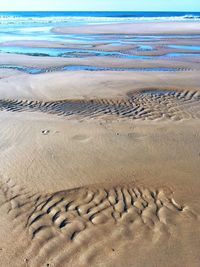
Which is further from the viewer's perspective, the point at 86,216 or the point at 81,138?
the point at 81,138

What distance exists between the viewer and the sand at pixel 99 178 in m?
4.16

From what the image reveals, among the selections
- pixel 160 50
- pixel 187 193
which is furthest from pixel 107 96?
pixel 160 50

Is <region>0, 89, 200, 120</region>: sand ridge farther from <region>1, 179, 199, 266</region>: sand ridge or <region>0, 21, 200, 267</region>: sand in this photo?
<region>1, 179, 199, 266</region>: sand ridge

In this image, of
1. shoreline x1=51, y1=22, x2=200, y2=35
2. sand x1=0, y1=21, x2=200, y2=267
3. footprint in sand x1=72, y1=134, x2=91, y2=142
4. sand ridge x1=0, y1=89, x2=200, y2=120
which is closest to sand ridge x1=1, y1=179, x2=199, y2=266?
sand x1=0, y1=21, x2=200, y2=267

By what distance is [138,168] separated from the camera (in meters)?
6.15

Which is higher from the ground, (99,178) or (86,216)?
(99,178)

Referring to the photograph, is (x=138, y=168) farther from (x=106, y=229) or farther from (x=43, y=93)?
(x=43, y=93)

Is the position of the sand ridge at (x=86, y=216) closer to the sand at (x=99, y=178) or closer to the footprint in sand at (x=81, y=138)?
the sand at (x=99, y=178)

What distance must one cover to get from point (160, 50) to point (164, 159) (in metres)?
17.0

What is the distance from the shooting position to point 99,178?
5.77 meters

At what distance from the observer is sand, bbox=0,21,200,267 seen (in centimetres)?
416

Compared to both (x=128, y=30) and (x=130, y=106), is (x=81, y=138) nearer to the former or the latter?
(x=130, y=106)

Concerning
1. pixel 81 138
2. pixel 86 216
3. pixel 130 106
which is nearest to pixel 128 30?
pixel 130 106

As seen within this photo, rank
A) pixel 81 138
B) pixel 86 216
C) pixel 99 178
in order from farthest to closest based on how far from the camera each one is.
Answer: pixel 81 138 < pixel 99 178 < pixel 86 216
